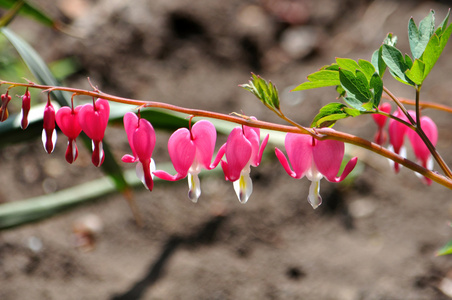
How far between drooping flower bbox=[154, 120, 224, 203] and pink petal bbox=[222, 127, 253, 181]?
0.03 meters

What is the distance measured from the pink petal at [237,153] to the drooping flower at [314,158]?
5 centimetres

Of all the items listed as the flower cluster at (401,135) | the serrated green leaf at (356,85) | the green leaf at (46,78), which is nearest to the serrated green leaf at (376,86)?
the serrated green leaf at (356,85)

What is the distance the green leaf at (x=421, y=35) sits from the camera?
0.83 meters

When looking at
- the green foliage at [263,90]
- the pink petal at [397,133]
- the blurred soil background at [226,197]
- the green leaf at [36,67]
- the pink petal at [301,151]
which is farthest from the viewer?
the blurred soil background at [226,197]

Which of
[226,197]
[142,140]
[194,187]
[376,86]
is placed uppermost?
[376,86]

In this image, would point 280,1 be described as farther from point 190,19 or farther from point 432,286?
point 432,286

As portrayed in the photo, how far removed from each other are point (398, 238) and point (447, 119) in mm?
729

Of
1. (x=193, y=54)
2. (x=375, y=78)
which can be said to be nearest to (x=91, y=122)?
(x=375, y=78)

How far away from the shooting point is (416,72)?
31.2 inches

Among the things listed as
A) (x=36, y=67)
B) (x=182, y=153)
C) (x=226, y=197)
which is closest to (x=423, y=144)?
(x=182, y=153)

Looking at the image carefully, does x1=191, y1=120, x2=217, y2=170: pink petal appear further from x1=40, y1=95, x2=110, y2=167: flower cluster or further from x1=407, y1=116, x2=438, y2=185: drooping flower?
x1=407, y1=116, x2=438, y2=185: drooping flower

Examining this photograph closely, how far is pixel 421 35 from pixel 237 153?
0.36 meters

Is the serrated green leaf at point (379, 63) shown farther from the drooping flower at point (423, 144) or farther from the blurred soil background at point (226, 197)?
the blurred soil background at point (226, 197)

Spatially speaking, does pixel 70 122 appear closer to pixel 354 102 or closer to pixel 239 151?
pixel 239 151
